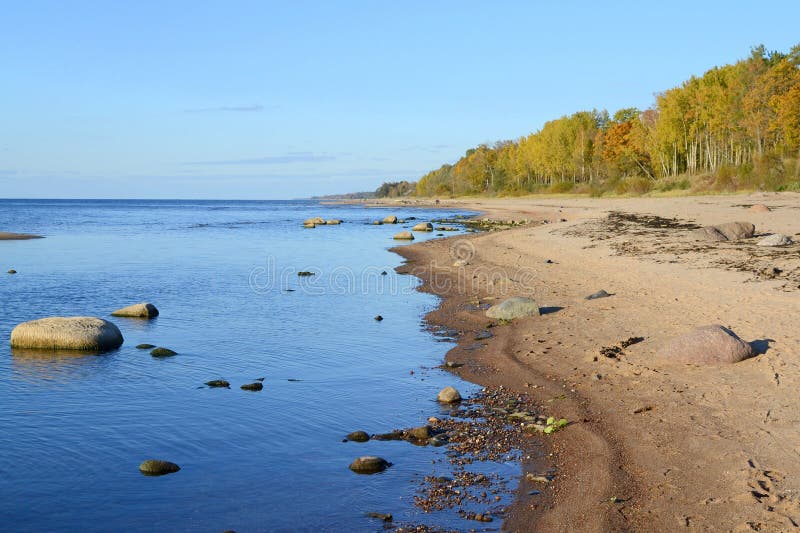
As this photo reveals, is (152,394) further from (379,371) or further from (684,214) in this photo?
(684,214)

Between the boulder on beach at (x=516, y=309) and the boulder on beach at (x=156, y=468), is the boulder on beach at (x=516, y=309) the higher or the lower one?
the higher one

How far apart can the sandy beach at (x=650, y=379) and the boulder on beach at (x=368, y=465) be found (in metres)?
1.90

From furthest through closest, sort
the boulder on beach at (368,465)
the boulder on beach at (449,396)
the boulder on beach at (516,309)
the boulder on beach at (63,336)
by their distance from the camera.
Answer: the boulder on beach at (516,309) < the boulder on beach at (63,336) < the boulder on beach at (449,396) < the boulder on beach at (368,465)

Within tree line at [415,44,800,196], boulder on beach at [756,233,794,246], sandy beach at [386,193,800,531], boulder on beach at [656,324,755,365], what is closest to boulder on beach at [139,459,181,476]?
sandy beach at [386,193,800,531]

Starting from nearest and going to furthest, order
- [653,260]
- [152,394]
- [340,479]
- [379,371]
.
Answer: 1. [340,479]
2. [152,394]
3. [379,371]
4. [653,260]

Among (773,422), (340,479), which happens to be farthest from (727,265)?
(340,479)

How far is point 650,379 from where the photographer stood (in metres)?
11.8

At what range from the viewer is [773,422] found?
927 centimetres

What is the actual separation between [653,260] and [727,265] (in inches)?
131

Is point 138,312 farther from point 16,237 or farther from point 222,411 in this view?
point 16,237

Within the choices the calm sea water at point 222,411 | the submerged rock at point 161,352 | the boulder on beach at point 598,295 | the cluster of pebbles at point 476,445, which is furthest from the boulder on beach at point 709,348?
the submerged rock at point 161,352

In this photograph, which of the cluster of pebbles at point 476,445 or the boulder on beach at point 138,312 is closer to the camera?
the cluster of pebbles at point 476,445

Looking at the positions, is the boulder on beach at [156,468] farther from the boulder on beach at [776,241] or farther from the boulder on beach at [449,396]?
the boulder on beach at [776,241]

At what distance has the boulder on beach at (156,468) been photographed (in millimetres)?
8953
